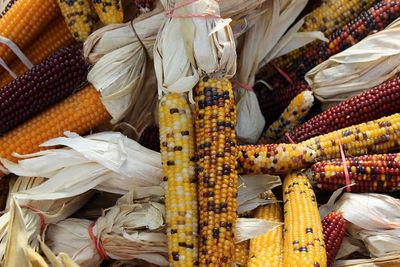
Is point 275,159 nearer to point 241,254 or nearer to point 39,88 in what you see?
point 241,254

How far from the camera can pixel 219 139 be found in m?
1.96

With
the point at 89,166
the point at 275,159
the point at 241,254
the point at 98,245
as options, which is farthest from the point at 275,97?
the point at 98,245

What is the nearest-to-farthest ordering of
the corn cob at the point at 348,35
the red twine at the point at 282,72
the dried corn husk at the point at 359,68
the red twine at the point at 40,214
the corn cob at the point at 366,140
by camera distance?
the red twine at the point at 40,214 < the corn cob at the point at 366,140 < the dried corn husk at the point at 359,68 < the corn cob at the point at 348,35 < the red twine at the point at 282,72

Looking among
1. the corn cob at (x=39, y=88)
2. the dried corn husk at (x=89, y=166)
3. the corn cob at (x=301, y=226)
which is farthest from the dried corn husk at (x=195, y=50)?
the corn cob at (x=301, y=226)

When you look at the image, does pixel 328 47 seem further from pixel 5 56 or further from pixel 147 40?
pixel 5 56

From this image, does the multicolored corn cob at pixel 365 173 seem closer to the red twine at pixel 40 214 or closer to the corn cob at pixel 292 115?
the corn cob at pixel 292 115

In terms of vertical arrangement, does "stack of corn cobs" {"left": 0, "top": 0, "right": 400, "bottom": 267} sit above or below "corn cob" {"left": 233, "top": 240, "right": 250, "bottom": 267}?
above

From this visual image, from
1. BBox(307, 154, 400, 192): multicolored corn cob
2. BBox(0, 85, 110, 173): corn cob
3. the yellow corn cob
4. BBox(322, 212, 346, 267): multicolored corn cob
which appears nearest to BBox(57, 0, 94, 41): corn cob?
BBox(0, 85, 110, 173): corn cob

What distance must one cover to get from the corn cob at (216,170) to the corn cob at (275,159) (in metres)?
0.20

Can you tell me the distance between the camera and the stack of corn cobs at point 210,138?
192 centimetres

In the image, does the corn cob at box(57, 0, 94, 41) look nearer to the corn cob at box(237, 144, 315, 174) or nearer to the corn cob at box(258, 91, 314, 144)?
the corn cob at box(237, 144, 315, 174)

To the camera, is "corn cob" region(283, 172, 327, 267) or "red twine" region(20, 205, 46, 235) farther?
"red twine" region(20, 205, 46, 235)

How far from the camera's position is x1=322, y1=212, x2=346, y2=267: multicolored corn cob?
77.2 inches

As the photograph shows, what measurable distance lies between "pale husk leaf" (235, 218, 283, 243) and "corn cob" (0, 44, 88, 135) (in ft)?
3.91
